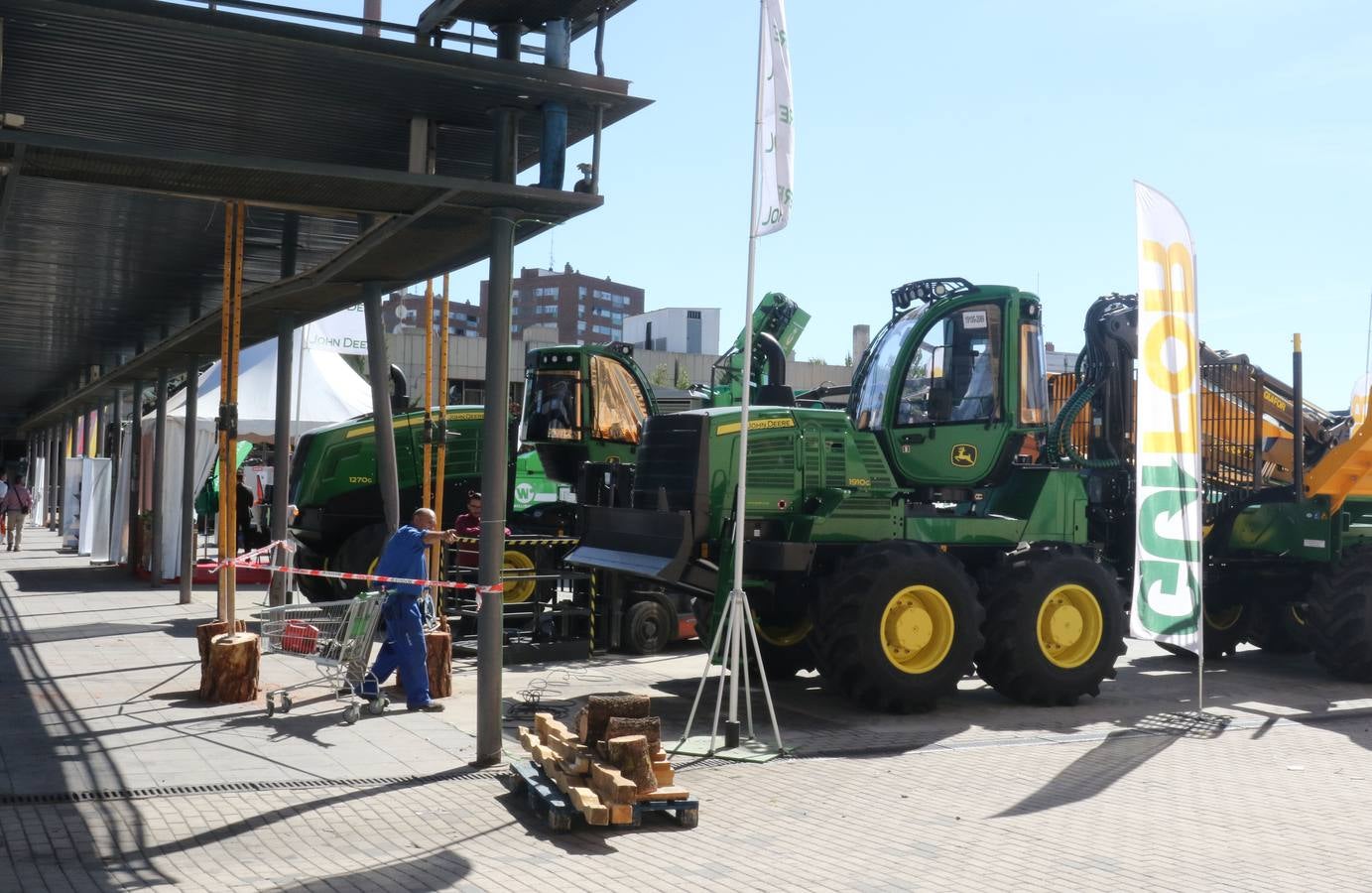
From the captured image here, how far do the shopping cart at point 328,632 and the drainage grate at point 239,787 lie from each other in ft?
5.54

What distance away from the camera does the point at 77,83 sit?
24.3 ft

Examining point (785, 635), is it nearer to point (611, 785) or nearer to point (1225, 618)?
point (611, 785)

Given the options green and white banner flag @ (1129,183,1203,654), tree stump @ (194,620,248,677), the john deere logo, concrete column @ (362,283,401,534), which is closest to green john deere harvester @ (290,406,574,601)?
concrete column @ (362,283,401,534)

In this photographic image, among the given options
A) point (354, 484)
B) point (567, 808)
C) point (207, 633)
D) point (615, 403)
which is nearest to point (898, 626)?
point (567, 808)

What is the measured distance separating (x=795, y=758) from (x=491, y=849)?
295 centimetres

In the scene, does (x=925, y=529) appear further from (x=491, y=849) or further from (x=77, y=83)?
(x=77, y=83)

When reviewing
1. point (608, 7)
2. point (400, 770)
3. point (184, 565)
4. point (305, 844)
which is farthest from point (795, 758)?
point (184, 565)

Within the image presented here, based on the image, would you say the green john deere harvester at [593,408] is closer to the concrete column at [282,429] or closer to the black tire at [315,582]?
the black tire at [315,582]

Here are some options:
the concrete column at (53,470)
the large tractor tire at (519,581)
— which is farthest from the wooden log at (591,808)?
the concrete column at (53,470)

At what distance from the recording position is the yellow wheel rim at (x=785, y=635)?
40.9ft

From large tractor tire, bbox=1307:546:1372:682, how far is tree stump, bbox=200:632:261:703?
10.1 meters

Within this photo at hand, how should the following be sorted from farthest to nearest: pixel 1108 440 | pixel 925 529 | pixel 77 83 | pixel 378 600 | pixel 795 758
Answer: pixel 1108 440 → pixel 925 529 → pixel 378 600 → pixel 795 758 → pixel 77 83

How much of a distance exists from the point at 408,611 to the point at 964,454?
5002 mm

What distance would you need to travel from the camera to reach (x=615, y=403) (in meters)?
16.5
